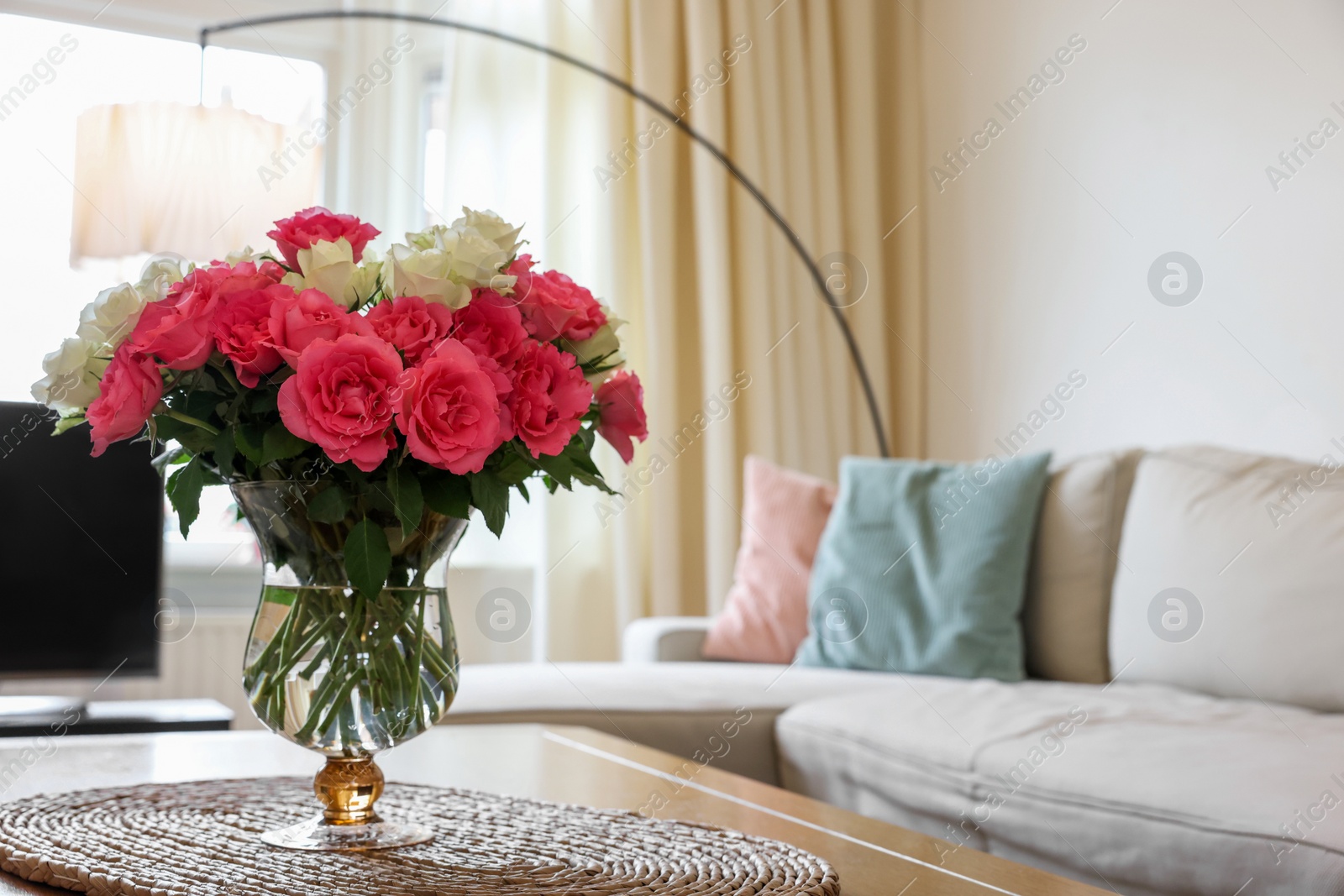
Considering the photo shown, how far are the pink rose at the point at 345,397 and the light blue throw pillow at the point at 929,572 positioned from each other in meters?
1.71

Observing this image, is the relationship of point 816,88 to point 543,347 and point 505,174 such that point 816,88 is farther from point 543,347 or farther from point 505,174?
point 543,347

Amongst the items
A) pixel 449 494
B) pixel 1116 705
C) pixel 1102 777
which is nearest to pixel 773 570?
pixel 1116 705

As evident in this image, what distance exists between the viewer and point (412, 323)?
0.79 m

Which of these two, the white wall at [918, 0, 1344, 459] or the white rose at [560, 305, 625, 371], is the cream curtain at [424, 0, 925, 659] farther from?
the white rose at [560, 305, 625, 371]

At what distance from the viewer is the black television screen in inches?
81.9

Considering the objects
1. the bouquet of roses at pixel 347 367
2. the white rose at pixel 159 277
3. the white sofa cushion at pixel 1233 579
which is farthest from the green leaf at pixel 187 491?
the white sofa cushion at pixel 1233 579

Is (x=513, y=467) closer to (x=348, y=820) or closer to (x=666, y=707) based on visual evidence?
(x=348, y=820)

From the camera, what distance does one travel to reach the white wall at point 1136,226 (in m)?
2.37

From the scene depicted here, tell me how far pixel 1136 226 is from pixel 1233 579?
113 centimetres

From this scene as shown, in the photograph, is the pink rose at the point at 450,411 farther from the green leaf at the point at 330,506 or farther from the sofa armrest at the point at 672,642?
the sofa armrest at the point at 672,642

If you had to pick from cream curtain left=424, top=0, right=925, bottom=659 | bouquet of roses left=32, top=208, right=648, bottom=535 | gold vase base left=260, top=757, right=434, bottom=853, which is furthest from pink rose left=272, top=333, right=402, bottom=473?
cream curtain left=424, top=0, right=925, bottom=659

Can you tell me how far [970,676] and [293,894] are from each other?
5.64ft

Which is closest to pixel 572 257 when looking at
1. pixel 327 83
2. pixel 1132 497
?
pixel 327 83

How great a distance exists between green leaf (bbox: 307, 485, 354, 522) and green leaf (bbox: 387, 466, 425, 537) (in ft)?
0.10
